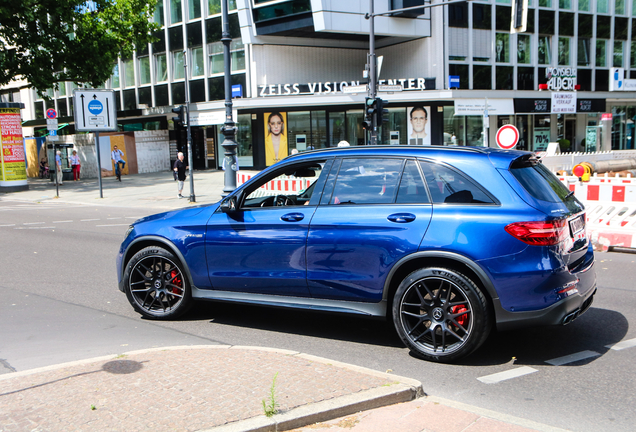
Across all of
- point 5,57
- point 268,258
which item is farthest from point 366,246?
point 5,57

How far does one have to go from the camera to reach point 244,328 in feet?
19.5

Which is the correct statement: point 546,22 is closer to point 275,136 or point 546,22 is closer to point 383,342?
point 275,136

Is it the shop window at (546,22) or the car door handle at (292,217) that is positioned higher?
the shop window at (546,22)

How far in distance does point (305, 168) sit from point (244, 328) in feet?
5.50

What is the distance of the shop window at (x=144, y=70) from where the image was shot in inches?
1558

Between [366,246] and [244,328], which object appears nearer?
[366,246]

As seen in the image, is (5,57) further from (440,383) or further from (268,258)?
(440,383)

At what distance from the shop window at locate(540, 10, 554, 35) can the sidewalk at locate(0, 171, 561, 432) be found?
3519 cm

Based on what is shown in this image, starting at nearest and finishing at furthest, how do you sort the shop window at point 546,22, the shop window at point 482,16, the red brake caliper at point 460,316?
1. the red brake caliper at point 460,316
2. the shop window at point 482,16
3. the shop window at point 546,22

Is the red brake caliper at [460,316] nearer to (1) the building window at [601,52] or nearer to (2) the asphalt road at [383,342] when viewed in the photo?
(2) the asphalt road at [383,342]

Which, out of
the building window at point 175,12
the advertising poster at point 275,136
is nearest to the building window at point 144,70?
the building window at point 175,12

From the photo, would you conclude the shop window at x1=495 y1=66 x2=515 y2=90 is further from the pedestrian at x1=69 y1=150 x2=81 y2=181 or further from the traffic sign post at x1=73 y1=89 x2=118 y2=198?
the pedestrian at x1=69 y1=150 x2=81 y2=181

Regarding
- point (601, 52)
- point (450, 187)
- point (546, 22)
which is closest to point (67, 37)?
point (546, 22)

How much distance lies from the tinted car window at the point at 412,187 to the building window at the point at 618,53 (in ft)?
125
